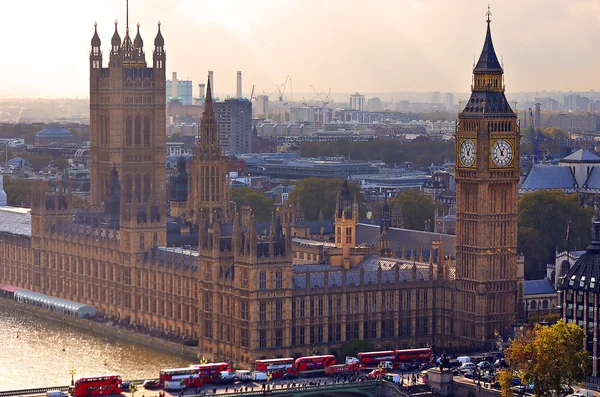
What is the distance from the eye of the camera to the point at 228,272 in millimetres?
124000

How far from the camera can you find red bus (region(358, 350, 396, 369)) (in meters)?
118

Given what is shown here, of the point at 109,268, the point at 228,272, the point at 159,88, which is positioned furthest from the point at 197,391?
the point at 159,88

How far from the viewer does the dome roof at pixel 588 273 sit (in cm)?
11444

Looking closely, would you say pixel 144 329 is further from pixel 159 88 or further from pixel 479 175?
pixel 159 88

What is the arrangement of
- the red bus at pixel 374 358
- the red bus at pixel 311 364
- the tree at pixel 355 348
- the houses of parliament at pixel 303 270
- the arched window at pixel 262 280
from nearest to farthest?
the red bus at pixel 311 364 → the red bus at pixel 374 358 → the arched window at pixel 262 280 → the houses of parliament at pixel 303 270 → the tree at pixel 355 348

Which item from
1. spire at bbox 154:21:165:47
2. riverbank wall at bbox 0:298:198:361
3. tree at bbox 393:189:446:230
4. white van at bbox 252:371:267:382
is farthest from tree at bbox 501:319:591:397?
spire at bbox 154:21:165:47

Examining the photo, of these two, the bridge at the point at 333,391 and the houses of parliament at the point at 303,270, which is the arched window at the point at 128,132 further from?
the bridge at the point at 333,391

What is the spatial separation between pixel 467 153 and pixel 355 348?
15.4 meters

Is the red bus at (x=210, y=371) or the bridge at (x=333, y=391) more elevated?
the red bus at (x=210, y=371)

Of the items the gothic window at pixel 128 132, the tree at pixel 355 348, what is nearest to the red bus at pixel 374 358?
the tree at pixel 355 348

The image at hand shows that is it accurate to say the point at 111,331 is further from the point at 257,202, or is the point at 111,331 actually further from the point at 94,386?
the point at 257,202

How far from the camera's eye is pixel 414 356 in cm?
12056

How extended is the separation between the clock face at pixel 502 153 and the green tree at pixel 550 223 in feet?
109

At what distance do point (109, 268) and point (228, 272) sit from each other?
2448 cm
